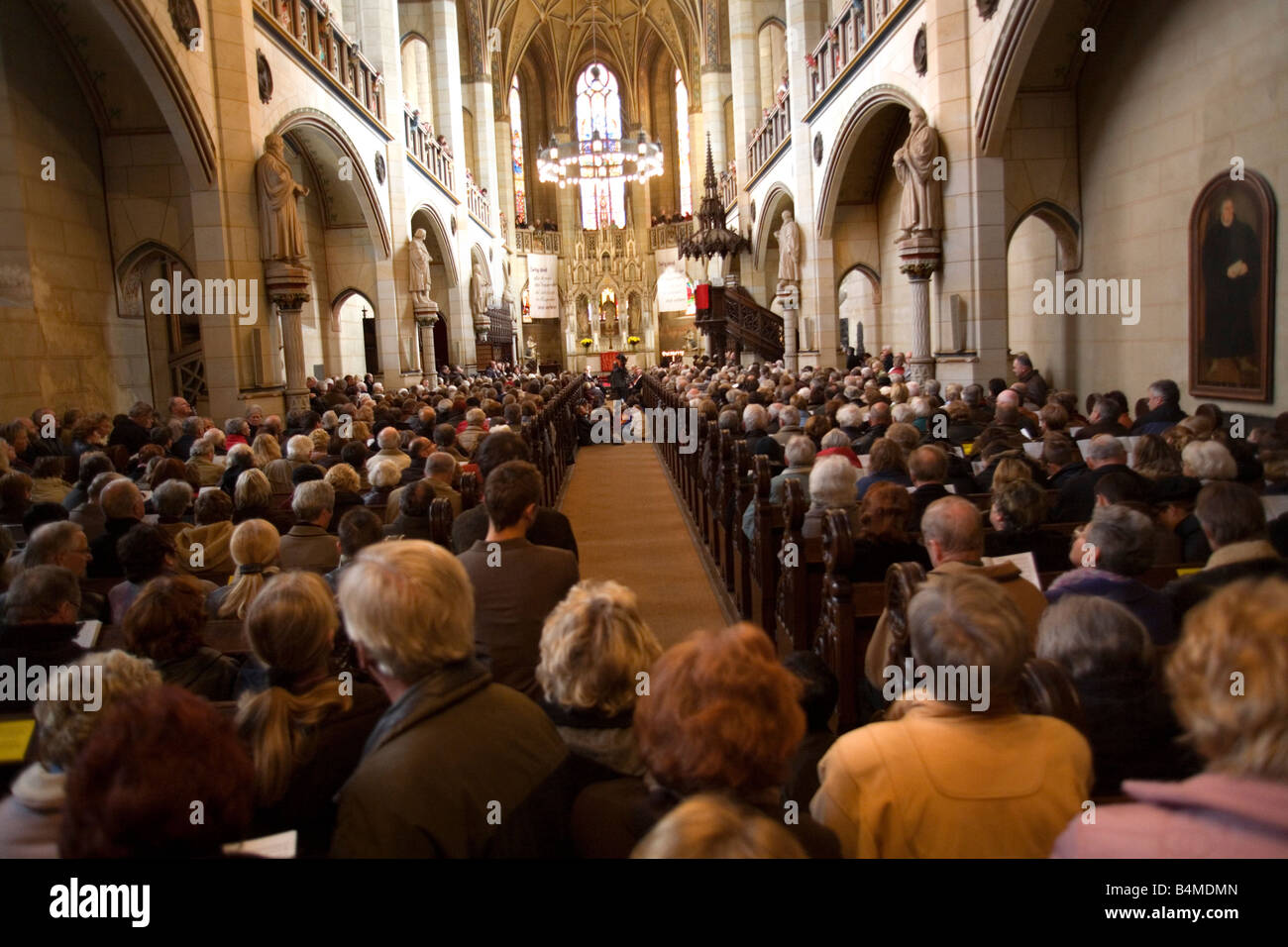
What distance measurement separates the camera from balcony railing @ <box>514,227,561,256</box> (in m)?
37.2

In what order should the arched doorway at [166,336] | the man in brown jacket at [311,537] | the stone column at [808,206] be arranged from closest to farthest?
the man in brown jacket at [311,537] < the arched doorway at [166,336] < the stone column at [808,206]

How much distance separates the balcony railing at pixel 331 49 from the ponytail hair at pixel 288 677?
11627mm

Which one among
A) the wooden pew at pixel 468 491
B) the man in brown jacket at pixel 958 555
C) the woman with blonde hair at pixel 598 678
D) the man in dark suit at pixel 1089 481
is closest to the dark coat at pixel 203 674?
the woman with blonde hair at pixel 598 678

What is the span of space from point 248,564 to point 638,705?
8.44 feet

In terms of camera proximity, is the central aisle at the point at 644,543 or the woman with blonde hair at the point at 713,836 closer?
the woman with blonde hair at the point at 713,836

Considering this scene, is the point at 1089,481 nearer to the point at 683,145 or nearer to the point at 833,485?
the point at 833,485

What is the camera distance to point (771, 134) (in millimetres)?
21125

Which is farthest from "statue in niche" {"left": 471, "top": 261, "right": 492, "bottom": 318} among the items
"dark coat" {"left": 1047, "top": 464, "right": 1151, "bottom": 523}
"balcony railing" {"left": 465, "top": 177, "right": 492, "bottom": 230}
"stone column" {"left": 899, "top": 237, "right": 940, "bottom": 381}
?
"dark coat" {"left": 1047, "top": 464, "right": 1151, "bottom": 523}

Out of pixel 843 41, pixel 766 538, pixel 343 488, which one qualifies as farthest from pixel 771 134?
pixel 343 488

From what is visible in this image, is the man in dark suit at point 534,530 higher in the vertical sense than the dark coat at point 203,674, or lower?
higher

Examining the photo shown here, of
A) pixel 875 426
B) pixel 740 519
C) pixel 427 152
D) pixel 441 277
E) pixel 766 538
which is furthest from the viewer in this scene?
pixel 441 277

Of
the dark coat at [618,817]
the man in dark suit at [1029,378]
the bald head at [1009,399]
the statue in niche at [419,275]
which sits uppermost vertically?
the statue in niche at [419,275]

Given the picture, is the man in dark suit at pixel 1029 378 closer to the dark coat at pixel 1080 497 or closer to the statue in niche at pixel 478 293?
the dark coat at pixel 1080 497

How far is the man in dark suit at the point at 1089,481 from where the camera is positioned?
475 cm
